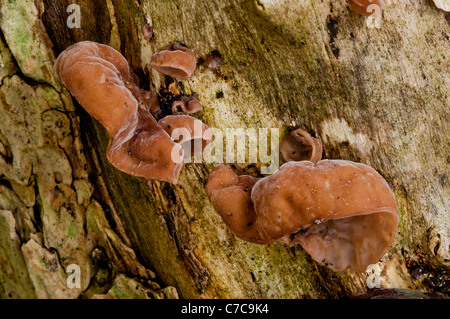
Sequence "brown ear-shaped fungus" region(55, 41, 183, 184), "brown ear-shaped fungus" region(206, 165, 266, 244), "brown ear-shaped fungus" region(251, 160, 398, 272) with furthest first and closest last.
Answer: "brown ear-shaped fungus" region(206, 165, 266, 244) < "brown ear-shaped fungus" region(55, 41, 183, 184) < "brown ear-shaped fungus" region(251, 160, 398, 272)

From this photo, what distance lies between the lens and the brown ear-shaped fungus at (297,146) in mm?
2355

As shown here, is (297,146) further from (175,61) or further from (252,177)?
(175,61)

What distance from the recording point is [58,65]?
206 centimetres

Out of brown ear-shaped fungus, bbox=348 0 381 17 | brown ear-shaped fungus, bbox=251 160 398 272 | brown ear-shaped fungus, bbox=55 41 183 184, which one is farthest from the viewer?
brown ear-shaped fungus, bbox=348 0 381 17

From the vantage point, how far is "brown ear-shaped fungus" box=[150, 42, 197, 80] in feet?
7.14

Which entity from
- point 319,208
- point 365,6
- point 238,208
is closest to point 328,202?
point 319,208

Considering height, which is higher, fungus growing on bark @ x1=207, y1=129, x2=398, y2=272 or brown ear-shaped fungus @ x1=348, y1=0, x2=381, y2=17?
brown ear-shaped fungus @ x1=348, y1=0, x2=381, y2=17

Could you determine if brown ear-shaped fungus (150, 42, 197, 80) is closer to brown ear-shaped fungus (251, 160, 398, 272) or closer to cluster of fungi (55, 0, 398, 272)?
cluster of fungi (55, 0, 398, 272)

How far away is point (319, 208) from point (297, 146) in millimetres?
795

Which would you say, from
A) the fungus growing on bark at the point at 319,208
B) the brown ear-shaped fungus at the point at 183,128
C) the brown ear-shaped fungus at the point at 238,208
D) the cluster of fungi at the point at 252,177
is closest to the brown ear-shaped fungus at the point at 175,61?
the cluster of fungi at the point at 252,177

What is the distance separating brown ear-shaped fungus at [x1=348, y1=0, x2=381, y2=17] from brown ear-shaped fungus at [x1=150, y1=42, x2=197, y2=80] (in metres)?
1.14

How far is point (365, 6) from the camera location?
2.32 metres

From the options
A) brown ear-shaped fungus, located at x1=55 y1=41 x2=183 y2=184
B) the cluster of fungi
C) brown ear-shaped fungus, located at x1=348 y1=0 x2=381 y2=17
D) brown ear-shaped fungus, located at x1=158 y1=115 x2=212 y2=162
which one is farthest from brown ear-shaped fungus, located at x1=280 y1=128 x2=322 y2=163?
brown ear-shaped fungus, located at x1=348 y1=0 x2=381 y2=17
